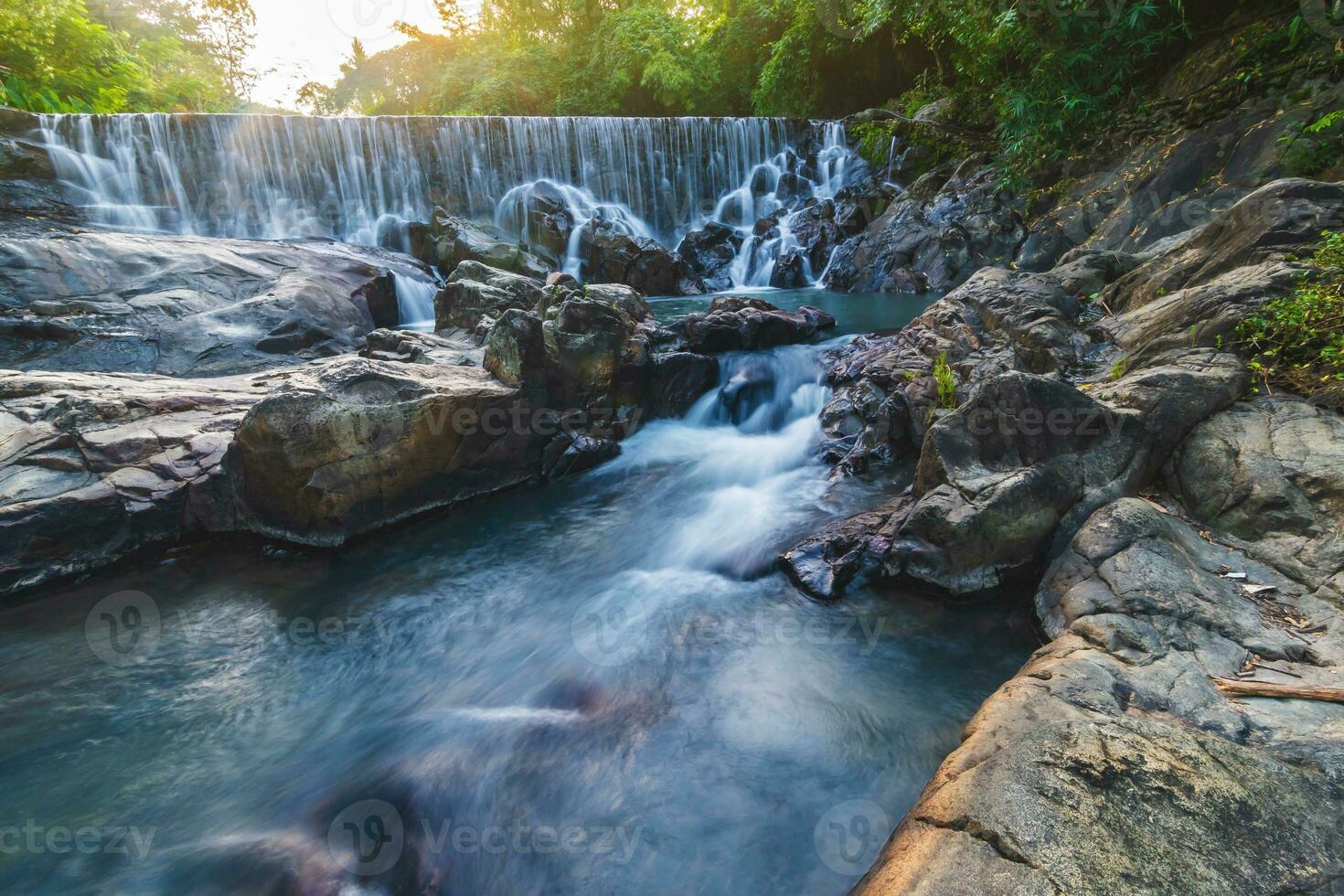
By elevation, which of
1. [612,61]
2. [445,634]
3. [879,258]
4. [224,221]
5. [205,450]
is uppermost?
[612,61]

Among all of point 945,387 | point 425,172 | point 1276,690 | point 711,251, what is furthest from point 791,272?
point 1276,690

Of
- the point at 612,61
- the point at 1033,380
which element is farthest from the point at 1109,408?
the point at 612,61

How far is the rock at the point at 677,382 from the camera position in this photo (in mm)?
7465

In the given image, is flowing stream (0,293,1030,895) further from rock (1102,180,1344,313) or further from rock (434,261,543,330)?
rock (434,261,543,330)

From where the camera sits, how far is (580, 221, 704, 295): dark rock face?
583 inches

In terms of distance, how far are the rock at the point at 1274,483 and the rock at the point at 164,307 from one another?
30.7ft

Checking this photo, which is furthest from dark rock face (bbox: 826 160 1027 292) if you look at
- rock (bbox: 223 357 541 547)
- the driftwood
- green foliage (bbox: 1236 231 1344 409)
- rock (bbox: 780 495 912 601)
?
the driftwood

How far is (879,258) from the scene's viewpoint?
14.4 metres

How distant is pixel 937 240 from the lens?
13.5 metres

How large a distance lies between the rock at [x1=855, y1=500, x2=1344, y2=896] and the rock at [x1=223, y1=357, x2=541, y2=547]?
4598mm

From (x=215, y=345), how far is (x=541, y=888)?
7989mm

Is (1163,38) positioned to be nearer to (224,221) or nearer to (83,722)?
(83,722)

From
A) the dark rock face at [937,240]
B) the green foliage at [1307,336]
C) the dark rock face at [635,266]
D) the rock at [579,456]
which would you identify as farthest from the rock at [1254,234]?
the dark rock face at [635,266]

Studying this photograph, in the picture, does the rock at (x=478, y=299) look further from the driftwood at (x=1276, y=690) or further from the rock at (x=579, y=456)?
the driftwood at (x=1276, y=690)
